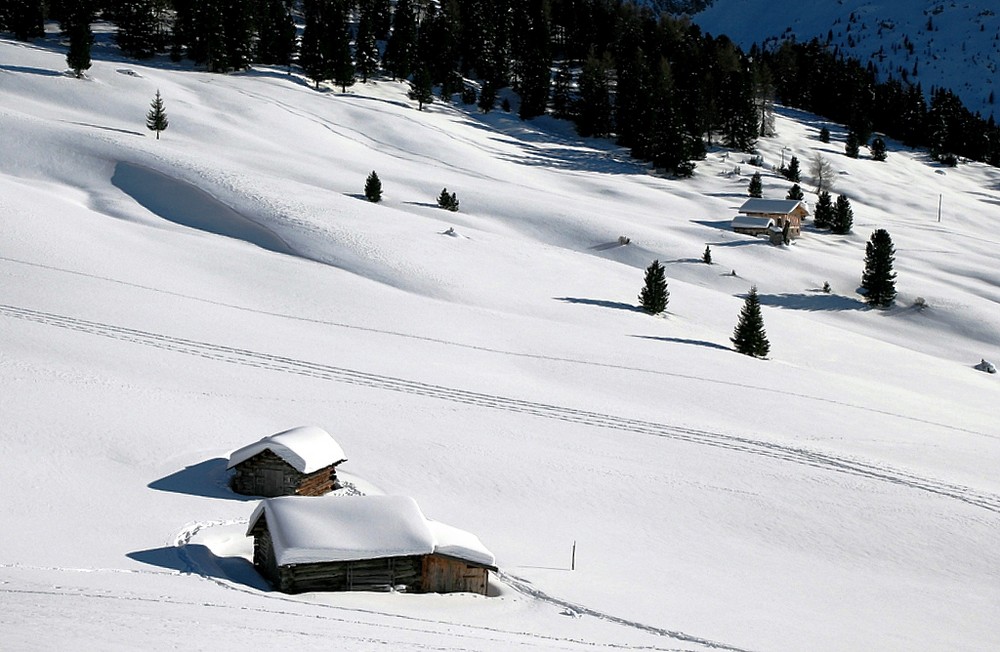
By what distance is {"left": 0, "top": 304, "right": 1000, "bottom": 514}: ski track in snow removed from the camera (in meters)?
30.3

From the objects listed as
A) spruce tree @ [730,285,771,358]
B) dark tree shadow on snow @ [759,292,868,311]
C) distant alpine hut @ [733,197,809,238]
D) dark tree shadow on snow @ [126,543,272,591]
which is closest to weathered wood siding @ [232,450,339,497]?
dark tree shadow on snow @ [126,543,272,591]

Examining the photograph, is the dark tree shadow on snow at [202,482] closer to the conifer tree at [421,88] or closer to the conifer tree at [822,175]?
the conifer tree at [822,175]

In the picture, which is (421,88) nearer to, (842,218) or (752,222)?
(752,222)

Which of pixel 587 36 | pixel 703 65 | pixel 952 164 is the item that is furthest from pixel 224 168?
pixel 952 164

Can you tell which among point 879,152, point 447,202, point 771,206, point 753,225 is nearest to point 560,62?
point 879,152

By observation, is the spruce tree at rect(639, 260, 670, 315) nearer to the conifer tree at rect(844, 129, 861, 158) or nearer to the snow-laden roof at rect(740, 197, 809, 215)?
the snow-laden roof at rect(740, 197, 809, 215)

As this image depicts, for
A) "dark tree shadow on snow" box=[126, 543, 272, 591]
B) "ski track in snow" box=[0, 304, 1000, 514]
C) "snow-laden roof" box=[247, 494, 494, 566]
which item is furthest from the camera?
"ski track in snow" box=[0, 304, 1000, 514]

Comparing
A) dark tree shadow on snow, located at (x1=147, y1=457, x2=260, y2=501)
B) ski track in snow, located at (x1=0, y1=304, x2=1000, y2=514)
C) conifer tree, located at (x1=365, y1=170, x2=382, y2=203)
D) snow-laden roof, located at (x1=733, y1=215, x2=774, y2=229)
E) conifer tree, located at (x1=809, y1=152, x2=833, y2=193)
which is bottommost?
dark tree shadow on snow, located at (x1=147, y1=457, x2=260, y2=501)

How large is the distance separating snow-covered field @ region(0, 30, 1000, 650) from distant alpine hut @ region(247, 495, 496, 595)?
1.62 ft

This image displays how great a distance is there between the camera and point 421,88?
338 feet

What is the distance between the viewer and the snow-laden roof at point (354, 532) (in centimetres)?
1966

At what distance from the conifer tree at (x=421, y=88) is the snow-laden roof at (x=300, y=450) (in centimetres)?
8064

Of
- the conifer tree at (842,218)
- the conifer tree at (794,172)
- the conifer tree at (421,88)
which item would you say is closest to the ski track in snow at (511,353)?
the conifer tree at (842,218)

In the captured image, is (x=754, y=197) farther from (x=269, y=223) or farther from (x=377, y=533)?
(x=377, y=533)
